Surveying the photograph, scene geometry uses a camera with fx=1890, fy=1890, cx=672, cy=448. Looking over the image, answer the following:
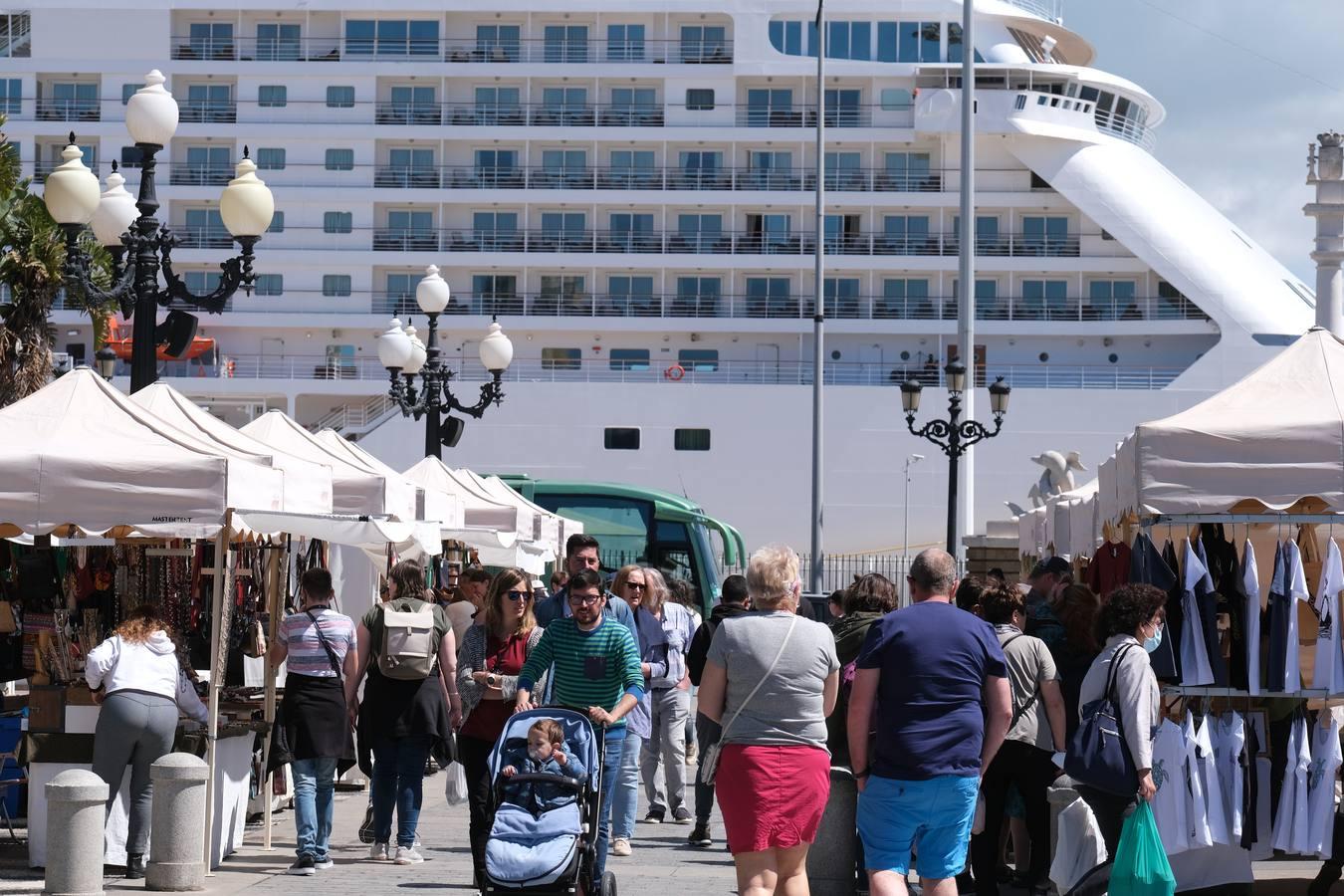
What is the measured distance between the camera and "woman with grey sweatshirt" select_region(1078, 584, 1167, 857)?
25.0 ft

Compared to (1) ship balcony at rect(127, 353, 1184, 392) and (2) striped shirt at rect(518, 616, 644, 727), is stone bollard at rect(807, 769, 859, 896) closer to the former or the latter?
(2) striped shirt at rect(518, 616, 644, 727)

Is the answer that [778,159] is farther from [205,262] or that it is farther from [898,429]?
[205,262]

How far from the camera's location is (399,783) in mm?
10344

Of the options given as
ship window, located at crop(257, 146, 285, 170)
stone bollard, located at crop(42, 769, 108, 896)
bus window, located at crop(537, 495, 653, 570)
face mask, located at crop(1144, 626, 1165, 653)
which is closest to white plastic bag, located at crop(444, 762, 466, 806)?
stone bollard, located at crop(42, 769, 108, 896)

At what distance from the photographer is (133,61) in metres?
45.7

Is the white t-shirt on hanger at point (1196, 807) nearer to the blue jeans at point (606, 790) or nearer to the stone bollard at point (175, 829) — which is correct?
the blue jeans at point (606, 790)

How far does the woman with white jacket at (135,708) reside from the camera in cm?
943

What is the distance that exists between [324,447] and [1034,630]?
22.6 ft

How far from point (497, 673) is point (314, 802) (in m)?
1.63

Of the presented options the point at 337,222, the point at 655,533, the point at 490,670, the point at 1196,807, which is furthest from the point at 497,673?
the point at 337,222

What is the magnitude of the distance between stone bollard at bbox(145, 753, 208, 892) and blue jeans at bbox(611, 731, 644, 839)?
7.32 ft

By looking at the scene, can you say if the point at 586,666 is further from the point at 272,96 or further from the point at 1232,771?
the point at 272,96

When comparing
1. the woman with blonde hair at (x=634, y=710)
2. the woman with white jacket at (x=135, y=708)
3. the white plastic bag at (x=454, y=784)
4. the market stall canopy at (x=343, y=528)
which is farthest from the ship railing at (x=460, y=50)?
the woman with white jacket at (x=135, y=708)

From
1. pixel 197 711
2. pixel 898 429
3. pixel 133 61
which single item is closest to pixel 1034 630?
pixel 197 711
